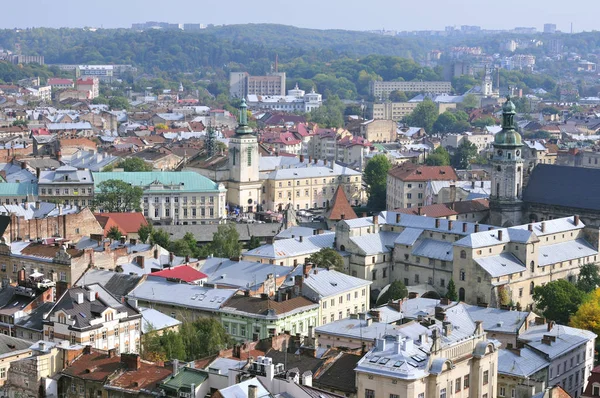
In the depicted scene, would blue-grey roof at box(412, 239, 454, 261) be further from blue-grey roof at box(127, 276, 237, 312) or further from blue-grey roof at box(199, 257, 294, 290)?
blue-grey roof at box(127, 276, 237, 312)

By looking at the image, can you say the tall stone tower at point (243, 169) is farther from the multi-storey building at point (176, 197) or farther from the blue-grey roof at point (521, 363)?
the blue-grey roof at point (521, 363)

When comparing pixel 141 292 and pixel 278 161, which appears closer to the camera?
pixel 141 292

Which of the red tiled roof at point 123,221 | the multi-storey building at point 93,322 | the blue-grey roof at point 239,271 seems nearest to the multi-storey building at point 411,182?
the red tiled roof at point 123,221

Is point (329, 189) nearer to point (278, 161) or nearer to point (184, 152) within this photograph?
point (278, 161)

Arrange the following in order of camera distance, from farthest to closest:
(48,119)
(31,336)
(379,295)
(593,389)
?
(48,119)
(379,295)
(31,336)
(593,389)

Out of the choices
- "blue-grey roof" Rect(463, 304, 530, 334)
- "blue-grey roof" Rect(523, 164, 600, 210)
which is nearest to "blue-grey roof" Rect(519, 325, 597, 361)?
"blue-grey roof" Rect(463, 304, 530, 334)

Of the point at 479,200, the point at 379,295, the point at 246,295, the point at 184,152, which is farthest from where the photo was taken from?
the point at 184,152

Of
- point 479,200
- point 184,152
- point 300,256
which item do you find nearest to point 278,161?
point 184,152

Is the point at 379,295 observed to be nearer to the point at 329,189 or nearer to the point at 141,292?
the point at 141,292
